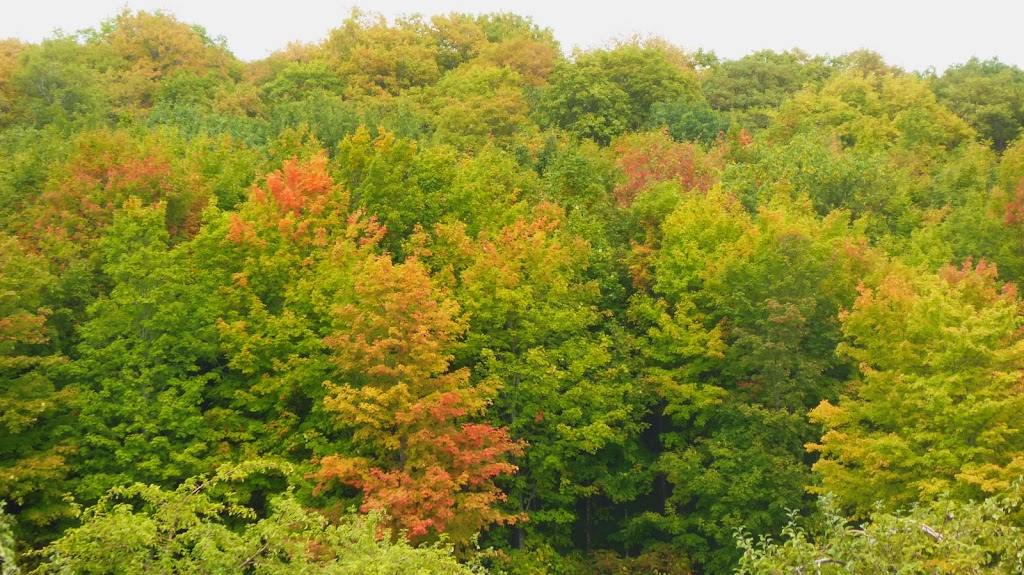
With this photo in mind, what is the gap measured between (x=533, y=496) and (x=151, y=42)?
5081cm

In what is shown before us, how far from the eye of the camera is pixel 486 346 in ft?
109

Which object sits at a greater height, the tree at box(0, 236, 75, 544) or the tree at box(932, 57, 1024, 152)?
the tree at box(932, 57, 1024, 152)

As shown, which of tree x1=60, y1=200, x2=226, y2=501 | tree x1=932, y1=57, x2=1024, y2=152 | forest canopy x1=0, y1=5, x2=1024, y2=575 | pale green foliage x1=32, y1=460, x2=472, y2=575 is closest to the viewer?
pale green foliage x1=32, y1=460, x2=472, y2=575

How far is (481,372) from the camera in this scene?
107 feet

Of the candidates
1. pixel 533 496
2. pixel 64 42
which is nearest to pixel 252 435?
pixel 533 496

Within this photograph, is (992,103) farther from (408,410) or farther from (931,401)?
(408,410)

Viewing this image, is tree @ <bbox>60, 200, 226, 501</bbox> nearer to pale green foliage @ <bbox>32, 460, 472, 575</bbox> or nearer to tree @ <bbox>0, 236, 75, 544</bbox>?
tree @ <bbox>0, 236, 75, 544</bbox>

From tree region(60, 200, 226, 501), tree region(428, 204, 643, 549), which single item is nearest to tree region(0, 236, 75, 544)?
tree region(60, 200, 226, 501)

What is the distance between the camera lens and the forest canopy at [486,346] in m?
25.1

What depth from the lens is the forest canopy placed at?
2512 centimetres

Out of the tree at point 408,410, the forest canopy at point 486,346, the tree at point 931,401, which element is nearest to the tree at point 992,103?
the forest canopy at point 486,346

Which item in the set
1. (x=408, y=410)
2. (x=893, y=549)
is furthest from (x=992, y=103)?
(x=893, y=549)

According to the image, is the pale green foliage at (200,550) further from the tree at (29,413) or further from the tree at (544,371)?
the tree at (544,371)

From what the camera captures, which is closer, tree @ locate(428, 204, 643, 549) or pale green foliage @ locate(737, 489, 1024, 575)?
pale green foliage @ locate(737, 489, 1024, 575)
